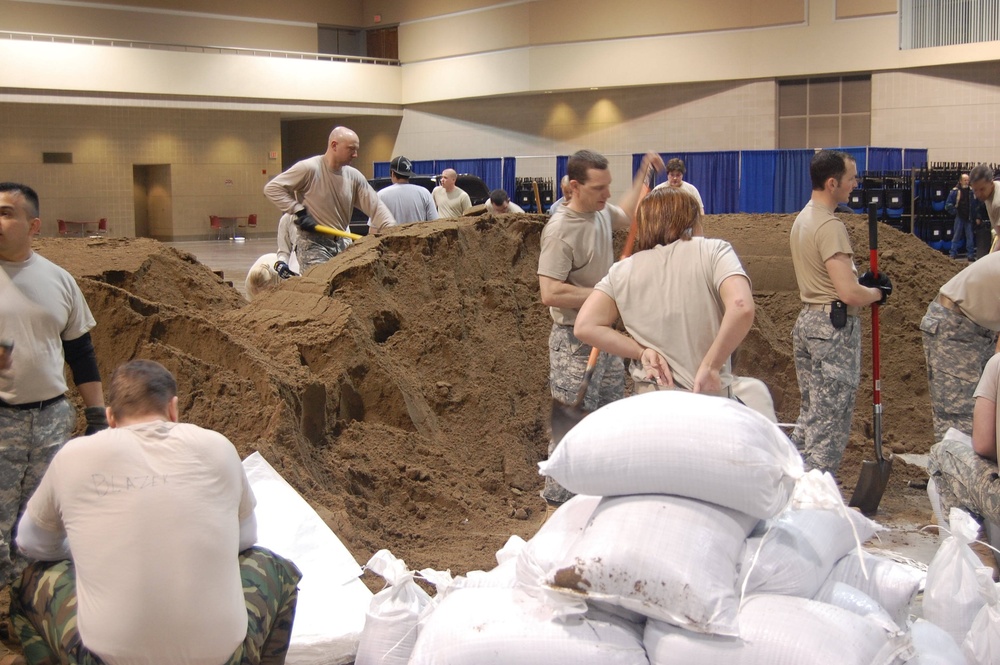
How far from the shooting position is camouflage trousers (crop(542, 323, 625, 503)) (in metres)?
4.89

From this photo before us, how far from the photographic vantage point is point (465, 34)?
88.1ft

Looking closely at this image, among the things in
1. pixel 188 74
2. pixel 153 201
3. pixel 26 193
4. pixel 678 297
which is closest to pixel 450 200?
pixel 26 193

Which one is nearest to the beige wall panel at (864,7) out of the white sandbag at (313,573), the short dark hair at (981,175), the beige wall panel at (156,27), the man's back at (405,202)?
the short dark hair at (981,175)

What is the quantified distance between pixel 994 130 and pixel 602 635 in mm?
19714

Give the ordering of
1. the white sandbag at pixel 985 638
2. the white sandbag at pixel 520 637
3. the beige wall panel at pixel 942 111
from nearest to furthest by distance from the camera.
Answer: the white sandbag at pixel 520 637 → the white sandbag at pixel 985 638 → the beige wall panel at pixel 942 111

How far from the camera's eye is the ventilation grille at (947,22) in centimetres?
1911

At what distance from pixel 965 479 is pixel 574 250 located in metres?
1.98

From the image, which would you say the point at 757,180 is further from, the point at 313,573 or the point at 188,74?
the point at 313,573

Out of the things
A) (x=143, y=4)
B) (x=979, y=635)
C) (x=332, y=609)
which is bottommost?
(x=332, y=609)

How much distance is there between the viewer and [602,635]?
243 cm

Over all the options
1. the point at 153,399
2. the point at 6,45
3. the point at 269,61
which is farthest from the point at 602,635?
the point at 269,61

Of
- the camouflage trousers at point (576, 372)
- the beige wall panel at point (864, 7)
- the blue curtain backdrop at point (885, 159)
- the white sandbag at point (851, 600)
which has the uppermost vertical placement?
the beige wall panel at point (864, 7)

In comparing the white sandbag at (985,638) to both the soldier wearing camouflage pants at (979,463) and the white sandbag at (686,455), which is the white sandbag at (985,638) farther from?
the soldier wearing camouflage pants at (979,463)

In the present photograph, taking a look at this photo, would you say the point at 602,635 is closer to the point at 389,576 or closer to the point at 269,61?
the point at 389,576
